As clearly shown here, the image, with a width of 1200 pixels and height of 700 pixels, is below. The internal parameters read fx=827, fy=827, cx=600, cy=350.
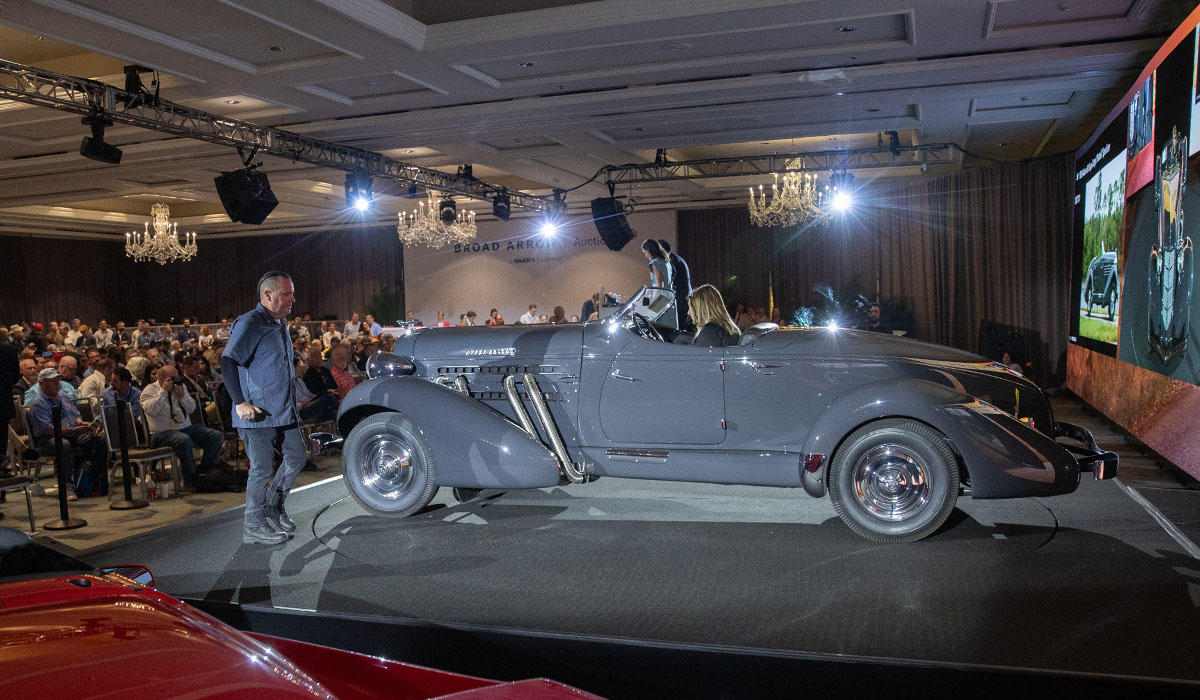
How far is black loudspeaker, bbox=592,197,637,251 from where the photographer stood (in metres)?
15.4

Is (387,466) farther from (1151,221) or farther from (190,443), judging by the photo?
(1151,221)

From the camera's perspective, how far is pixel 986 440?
3.99m

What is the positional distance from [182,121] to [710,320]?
7614 mm

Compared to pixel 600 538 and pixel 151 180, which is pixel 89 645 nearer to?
pixel 600 538

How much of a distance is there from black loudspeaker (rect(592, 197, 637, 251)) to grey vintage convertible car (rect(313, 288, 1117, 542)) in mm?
10309

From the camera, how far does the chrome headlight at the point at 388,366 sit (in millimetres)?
5258

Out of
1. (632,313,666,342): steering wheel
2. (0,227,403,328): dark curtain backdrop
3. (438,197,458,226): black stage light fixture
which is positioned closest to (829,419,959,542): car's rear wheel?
(632,313,666,342): steering wheel

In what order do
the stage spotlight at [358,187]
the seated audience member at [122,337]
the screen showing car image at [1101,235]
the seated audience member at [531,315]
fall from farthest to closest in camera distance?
the seated audience member at [531,315] < the seated audience member at [122,337] < the stage spotlight at [358,187] < the screen showing car image at [1101,235]

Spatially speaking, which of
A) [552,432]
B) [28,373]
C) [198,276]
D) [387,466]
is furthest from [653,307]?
[198,276]

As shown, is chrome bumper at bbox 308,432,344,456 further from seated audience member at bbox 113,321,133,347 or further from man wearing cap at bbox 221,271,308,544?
seated audience member at bbox 113,321,133,347

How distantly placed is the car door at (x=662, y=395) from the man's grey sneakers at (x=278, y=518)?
6.03 ft

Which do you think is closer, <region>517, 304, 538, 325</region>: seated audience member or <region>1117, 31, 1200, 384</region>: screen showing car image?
<region>1117, 31, 1200, 384</region>: screen showing car image

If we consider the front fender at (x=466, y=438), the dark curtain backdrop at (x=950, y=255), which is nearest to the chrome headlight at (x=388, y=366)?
the front fender at (x=466, y=438)

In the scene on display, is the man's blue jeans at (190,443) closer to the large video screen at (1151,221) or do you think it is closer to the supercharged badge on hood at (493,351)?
the supercharged badge on hood at (493,351)
